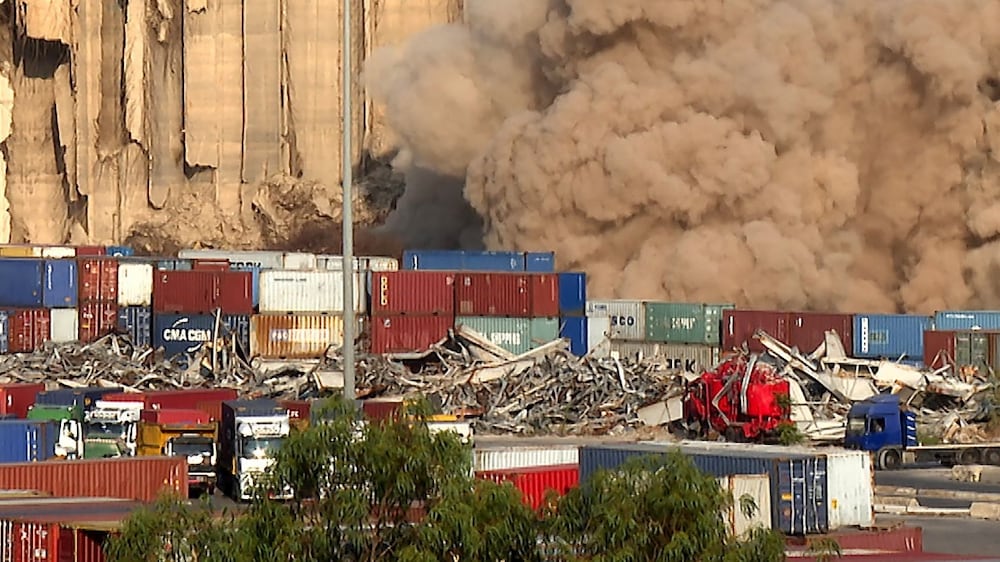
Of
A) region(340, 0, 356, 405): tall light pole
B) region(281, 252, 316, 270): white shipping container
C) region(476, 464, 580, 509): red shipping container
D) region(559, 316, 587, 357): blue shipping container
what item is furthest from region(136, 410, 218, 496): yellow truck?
region(281, 252, 316, 270): white shipping container

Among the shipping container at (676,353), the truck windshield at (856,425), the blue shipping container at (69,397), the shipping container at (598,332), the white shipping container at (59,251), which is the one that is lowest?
the truck windshield at (856,425)

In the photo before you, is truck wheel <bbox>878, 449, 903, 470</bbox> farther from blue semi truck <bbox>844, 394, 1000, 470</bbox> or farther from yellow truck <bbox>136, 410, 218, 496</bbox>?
yellow truck <bbox>136, 410, 218, 496</bbox>

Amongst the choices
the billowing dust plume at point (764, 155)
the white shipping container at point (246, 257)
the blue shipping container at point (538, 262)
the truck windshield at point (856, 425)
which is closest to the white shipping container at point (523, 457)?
the truck windshield at point (856, 425)

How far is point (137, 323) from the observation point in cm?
5747

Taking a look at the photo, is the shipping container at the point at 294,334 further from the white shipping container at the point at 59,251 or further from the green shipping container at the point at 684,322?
the white shipping container at the point at 59,251

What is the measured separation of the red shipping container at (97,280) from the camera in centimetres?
5794

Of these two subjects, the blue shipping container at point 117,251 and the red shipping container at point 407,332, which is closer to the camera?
the red shipping container at point 407,332

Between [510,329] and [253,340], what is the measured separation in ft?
24.4

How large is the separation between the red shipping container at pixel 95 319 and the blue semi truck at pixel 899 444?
24.5 meters

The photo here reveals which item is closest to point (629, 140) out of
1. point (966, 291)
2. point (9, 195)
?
point (966, 291)

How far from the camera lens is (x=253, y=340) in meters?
55.1

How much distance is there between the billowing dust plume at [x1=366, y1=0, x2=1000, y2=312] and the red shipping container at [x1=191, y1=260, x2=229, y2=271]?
42.1ft

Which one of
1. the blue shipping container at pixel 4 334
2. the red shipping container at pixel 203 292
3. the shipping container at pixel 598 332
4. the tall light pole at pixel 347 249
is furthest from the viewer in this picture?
the blue shipping container at pixel 4 334

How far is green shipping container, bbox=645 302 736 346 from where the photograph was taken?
57.3 meters
